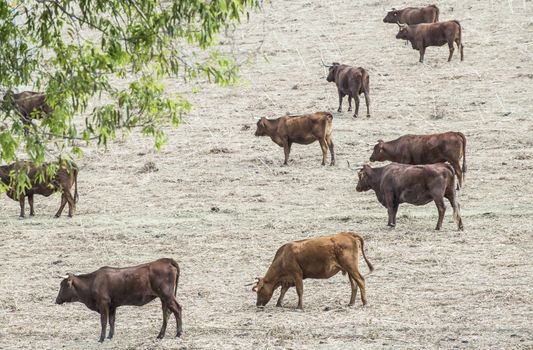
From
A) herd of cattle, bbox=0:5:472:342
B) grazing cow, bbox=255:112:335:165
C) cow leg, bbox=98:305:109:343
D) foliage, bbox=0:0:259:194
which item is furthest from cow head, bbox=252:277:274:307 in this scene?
grazing cow, bbox=255:112:335:165

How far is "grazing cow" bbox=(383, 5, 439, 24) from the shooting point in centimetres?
3606

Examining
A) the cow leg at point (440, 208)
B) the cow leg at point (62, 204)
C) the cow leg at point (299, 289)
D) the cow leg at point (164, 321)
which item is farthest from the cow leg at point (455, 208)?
the cow leg at point (62, 204)

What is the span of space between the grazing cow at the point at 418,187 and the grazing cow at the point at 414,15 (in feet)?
57.2

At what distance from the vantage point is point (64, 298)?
14.3 m

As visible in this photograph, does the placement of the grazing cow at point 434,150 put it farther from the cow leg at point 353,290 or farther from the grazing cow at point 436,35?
the grazing cow at point 436,35

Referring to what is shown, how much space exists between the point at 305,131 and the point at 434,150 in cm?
401

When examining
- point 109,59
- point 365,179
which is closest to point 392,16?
point 365,179

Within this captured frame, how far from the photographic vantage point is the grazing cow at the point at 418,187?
18.8 meters

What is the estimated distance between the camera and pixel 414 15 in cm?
3675

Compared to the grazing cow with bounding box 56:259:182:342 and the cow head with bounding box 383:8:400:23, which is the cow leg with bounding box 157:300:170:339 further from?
the cow head with bounding box 383:8:400:23

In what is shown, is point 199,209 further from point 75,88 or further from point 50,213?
point 75,88

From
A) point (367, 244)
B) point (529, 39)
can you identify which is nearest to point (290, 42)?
point (529, 39)

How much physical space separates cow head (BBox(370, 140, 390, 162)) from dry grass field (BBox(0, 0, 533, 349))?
676mm

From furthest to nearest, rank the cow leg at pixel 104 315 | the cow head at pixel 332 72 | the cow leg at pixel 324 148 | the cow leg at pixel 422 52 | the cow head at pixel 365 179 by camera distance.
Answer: the cow leg at pixel 422 52 → the cow head at pixel 332 72 → the cow leg at pixel 324 148 → the cow head at pixel 365 179 → the cow leg at pixel 104 315
